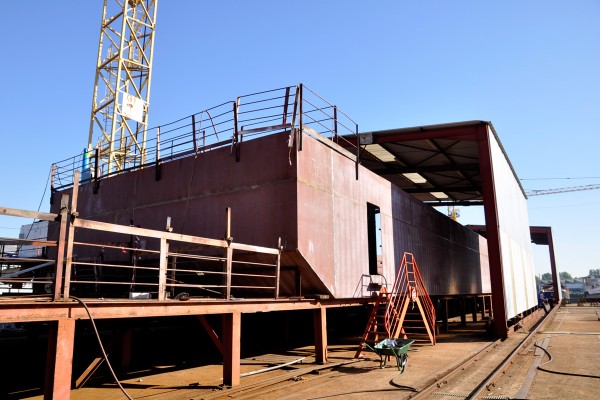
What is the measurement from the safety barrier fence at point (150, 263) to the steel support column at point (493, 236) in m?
10.3

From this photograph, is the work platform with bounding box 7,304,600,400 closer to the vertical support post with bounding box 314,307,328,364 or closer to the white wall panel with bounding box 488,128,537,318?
the vertical support post with bounding box 314,307,328,364

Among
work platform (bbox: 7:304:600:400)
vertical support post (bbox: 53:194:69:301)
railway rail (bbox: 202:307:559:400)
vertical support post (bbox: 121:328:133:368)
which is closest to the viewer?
vertical support post (bbox: 53:194:69:301)

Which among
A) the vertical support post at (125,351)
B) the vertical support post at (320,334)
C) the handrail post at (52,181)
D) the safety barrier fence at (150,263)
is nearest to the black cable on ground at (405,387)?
the vertical support post at (320,334)

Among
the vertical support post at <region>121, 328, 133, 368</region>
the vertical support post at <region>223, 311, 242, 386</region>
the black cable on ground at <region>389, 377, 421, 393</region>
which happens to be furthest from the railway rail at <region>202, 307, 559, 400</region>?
the vertical support post at <region>121, 328, 133, 368</region>

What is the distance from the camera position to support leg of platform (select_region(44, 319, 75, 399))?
226 inches

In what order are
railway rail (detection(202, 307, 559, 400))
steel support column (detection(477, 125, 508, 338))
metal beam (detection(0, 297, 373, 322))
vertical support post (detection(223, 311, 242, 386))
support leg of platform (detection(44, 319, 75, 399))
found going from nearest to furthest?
1. metal beam (detection(0, 297, 373, 322))
2. support leg of platform (detection(44, 319, 75, 399))
3. railway rail (detection(202, 307, 559, 400))
4. vertical support post (detection(223, 311, 242, 386))
5. steel support column (detection(477, 125, 508, 338))

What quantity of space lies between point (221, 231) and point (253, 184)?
164cm

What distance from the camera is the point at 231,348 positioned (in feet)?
28.7

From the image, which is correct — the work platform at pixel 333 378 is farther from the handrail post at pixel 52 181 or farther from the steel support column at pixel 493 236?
the handrail post at pixel 52 181

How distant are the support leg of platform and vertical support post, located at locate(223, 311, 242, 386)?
330cm

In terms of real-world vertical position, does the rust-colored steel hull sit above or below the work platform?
above

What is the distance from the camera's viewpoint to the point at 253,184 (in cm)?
1216

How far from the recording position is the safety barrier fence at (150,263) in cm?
623

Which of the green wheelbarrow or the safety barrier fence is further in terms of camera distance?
the green wheelbarrow
